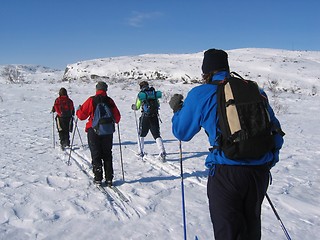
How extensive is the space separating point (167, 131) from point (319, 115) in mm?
8880

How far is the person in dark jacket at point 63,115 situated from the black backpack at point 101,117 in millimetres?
4269

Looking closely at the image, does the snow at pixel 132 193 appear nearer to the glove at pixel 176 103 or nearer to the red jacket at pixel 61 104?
the red jacket at pixel 61 104

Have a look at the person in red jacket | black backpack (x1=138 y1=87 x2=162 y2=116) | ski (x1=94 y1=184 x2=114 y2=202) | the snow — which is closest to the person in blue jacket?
the snow

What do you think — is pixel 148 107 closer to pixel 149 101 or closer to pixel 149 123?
pixel 149 101

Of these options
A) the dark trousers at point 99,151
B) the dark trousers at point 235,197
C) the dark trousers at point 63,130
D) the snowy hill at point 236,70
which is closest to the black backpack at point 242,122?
the dark trousers at point 235,197

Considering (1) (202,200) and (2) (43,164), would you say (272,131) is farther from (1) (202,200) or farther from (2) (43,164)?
(2) (43,164)

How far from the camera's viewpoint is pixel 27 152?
948 centimetres

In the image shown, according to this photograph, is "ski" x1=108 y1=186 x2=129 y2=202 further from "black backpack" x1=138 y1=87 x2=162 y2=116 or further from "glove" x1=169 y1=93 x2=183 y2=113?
"glove" x1=169 y1=93 x2=183 y2=113

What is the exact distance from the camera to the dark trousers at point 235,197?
2725 mm

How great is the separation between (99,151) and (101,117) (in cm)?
71

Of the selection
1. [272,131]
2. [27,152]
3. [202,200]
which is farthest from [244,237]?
[27,152]

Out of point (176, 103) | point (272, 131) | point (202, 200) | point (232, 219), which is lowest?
point (202, 200)

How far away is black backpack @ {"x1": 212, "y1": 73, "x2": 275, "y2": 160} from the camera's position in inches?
101

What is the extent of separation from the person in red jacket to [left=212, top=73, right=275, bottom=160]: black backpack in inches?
148
